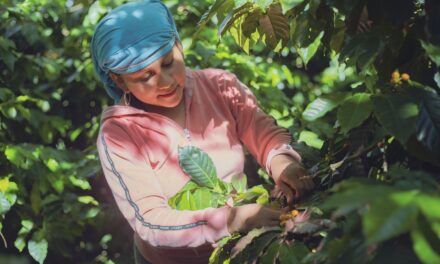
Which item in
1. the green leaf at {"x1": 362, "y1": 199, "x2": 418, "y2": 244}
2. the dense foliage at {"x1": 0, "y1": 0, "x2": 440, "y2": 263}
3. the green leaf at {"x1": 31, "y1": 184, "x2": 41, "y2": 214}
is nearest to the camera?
the green leaf at {"x1": 362, "y1": 199, "x2": 418, "y2": 244}

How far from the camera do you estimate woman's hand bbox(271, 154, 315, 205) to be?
2.14 m

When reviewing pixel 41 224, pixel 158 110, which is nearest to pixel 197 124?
pixel 158 110

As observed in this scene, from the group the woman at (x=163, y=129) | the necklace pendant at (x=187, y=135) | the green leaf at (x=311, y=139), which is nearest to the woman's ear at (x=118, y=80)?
the woman at (x=163, y=129)

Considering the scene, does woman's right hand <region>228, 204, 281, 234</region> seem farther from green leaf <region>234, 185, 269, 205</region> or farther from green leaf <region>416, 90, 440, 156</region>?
green leaf <region>416, 90, 440, 156</region>

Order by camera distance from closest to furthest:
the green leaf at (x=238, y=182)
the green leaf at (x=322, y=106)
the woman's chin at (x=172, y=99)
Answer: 1. the green leaf at (x=322, y=106)
2. the green leaf at (x=238, y=182)
3. the woman's chin at (x=172, y=99)

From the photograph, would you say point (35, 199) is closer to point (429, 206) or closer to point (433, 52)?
point (433, 52)

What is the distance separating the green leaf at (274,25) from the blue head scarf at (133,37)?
0.38 metres

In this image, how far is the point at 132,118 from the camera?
2.54m

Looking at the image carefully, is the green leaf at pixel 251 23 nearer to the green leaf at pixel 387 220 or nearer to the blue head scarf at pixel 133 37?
the blue head scarf at pixel 133 37

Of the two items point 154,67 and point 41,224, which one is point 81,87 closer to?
point 41,224

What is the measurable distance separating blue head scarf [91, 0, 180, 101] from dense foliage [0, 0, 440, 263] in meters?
0.14

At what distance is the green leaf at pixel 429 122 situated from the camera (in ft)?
5.12


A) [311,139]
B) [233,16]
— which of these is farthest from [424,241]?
[311,139]

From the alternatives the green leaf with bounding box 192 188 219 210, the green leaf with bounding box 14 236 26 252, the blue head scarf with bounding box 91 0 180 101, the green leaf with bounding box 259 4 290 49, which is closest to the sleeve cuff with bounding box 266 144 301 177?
the green leaf with bounding box 192 188 219 210
